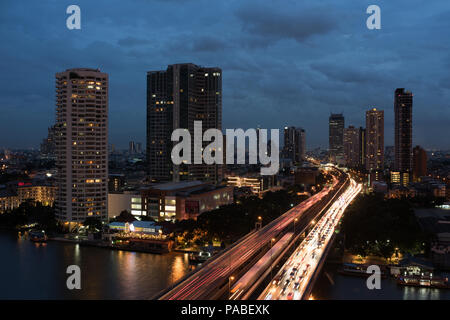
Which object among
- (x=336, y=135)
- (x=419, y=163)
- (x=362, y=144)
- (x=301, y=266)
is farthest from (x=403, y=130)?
(x=336, y=135)

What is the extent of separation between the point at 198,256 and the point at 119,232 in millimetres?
4612

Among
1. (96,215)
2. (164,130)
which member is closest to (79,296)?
(96,215)

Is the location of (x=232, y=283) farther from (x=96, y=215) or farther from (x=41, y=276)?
(x=96, y=215)

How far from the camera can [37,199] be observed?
79.8 feet

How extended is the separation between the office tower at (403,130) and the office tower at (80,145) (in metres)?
35.2

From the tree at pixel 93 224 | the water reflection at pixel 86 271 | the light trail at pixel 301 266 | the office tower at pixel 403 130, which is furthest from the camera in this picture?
the office tower at pixel 403 130

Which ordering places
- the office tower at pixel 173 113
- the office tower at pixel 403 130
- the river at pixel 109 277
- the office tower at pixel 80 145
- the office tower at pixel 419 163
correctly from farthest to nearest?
the office tower at pixel 403 130
the office tower at pixel 419 163
the office tower at pixel 173 113
the office tower at pixel 80 145
the river at pixel 109 277

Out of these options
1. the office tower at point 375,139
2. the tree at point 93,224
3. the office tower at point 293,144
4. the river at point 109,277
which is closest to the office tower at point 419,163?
the office tower at point 375,139

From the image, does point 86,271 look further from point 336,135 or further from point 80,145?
point 336,135

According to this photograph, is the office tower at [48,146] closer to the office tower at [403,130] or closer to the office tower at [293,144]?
the office tower at [293,144]

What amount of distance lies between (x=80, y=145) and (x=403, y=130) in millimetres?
37898

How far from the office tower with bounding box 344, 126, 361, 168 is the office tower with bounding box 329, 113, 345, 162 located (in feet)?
42.8

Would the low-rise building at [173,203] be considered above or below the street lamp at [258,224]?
above

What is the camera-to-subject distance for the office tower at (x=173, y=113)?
88.9 ft
